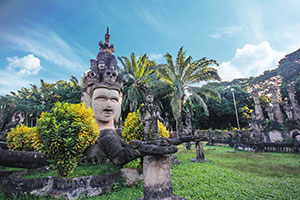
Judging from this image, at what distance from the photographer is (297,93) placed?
25078mm

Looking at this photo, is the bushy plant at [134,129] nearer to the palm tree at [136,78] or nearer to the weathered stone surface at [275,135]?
the palm tree at [136,78]

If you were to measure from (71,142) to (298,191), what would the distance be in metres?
5.72

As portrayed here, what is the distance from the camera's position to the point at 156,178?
2582 millimetres

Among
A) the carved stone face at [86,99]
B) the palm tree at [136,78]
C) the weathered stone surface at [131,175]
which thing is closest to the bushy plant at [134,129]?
the weathered stone surface at [131,175]

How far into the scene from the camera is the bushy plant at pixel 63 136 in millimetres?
3562

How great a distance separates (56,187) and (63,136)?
47.2 inches

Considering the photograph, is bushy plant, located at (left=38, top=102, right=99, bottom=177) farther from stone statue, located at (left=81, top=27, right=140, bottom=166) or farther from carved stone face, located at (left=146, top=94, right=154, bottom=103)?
carved stone face, located at (left=146, top=94, right=154, bottom=103)

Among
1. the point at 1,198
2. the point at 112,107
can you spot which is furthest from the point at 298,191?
the point at 1,198

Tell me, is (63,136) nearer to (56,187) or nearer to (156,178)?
(56,187)

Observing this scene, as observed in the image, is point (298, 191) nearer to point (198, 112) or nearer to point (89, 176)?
point (89, 176)

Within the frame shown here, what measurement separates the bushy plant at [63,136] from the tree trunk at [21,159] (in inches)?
7.3

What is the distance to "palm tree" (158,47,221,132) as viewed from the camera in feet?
48.2

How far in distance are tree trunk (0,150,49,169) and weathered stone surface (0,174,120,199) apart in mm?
406

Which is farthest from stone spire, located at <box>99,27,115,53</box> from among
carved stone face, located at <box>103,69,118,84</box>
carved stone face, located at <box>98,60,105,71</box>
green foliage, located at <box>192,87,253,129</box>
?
green foliage, located at <box>192,87,253,129</box>
